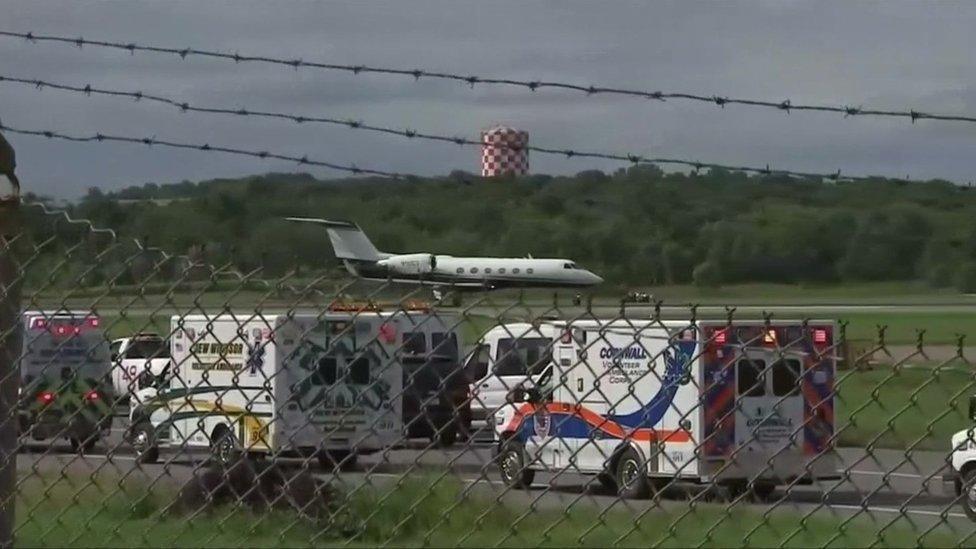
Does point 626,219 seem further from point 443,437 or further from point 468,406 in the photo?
point 443,437

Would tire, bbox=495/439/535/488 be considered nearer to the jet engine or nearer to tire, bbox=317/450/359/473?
tire, bbox=317/450/359/473

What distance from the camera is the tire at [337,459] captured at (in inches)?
188

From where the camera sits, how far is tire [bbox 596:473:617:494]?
4895 mm

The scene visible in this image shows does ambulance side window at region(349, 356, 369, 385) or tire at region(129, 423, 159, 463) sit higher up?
ambulance side window at region(349, 356, 369, 385)

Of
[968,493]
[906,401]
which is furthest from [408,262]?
[906,401]

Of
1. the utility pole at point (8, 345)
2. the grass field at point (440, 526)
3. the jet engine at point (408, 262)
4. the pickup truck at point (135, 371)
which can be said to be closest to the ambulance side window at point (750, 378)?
the grass field at point (440, 526)

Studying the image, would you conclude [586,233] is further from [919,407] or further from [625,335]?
[919,407]

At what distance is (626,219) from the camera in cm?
543

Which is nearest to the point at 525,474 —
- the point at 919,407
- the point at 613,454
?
the point at 613,454

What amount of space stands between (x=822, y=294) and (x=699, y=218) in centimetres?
74

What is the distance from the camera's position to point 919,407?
3.94 meters

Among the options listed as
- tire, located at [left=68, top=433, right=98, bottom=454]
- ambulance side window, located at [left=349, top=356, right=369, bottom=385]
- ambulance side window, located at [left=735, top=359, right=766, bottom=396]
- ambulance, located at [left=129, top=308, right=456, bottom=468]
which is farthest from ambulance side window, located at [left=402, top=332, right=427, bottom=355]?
tire, located at [left=68, top=433, right=98, bottom=454]

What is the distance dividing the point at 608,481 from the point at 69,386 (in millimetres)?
1889

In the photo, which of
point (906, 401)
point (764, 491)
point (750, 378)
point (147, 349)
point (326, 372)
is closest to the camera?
point (906, 401)
